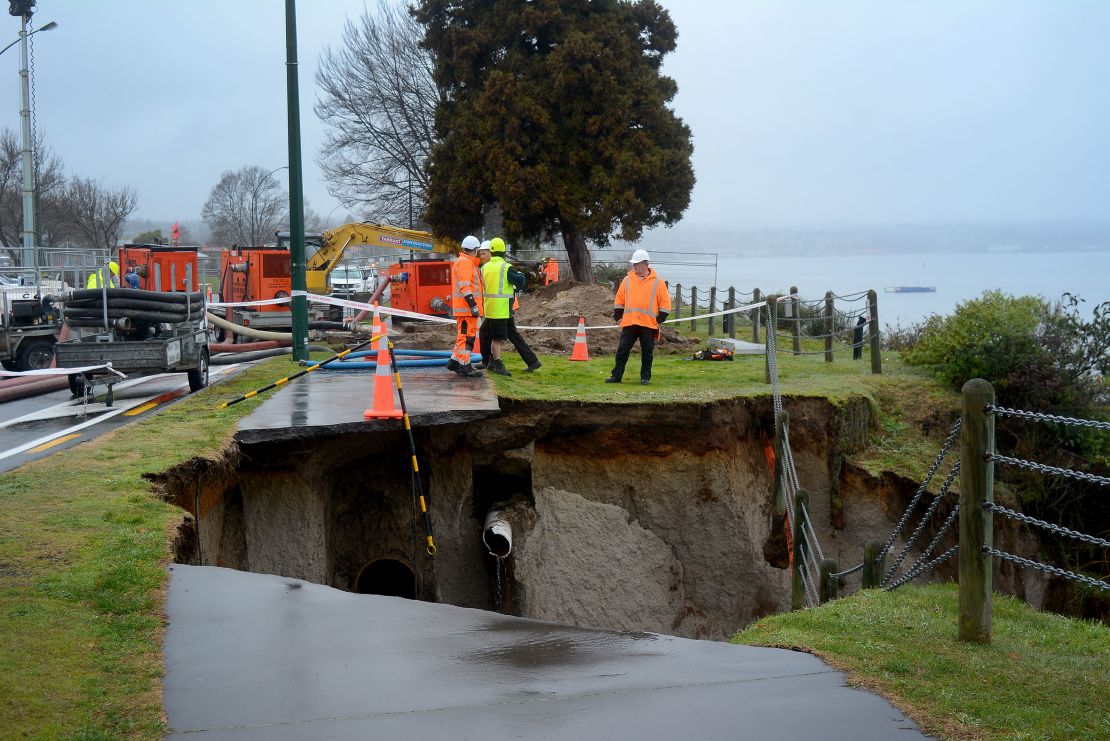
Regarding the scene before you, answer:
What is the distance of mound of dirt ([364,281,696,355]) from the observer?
1853 cm

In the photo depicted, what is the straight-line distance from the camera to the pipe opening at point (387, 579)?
12621 mm

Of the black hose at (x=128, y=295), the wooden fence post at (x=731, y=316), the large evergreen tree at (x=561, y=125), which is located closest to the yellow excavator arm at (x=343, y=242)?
the large evergreen tree at (x=561, y=125)

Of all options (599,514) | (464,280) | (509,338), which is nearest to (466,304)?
(464,280)

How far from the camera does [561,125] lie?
2480 centimetres

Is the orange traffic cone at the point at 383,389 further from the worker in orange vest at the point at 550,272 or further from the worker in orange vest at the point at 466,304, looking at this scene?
the worker in orange vest at the point at 550,272

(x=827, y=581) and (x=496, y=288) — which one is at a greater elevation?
(x=496, y=288)

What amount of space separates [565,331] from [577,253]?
297 inches

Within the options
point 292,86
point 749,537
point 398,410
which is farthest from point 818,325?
point 398,410

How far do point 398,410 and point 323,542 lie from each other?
6.13 ft

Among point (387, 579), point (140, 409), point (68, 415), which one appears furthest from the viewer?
point (387, 579)

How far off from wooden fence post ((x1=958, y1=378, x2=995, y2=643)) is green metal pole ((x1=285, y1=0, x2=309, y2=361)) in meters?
11.4

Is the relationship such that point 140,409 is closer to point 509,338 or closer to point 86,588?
point 509,338

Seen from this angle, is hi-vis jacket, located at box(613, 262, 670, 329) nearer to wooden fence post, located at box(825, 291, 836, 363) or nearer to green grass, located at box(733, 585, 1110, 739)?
wooden fence post, located at box(825, 291, 836, 363)

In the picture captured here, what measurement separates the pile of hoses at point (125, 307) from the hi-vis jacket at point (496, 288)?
4092mm
